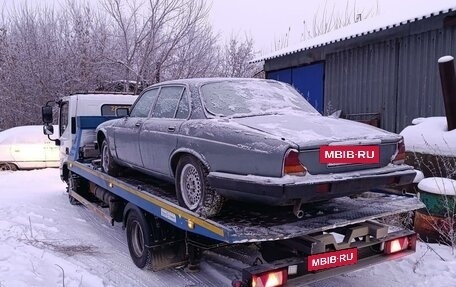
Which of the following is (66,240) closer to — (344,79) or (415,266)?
(415,266)

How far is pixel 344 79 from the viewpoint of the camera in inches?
396

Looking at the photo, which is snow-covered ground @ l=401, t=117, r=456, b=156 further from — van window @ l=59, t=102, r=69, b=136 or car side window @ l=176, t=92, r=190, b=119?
van window @ l=59, t=102, r=69, b=136

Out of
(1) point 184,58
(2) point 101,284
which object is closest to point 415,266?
(2) point 101,284

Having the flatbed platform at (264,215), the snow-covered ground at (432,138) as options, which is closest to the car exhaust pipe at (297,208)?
the flatbed platform at (264,215)

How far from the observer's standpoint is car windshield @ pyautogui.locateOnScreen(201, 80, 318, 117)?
13.2 ft

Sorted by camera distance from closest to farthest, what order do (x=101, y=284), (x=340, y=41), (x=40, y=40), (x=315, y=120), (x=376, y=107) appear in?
(x=315, y=120) → (x=101, y=284) → (x=376, y=107) → (x=340, y=41) → (x=40, y=40)

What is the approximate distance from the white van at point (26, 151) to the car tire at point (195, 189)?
10.6 m

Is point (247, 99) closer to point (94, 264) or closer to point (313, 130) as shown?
point (313, 130)

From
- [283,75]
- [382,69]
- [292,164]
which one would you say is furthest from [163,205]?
[283,75]

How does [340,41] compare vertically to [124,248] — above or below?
above

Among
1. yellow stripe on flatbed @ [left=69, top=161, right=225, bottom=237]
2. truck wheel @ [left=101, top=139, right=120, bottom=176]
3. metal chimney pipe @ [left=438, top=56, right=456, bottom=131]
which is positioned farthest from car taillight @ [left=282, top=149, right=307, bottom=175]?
truck wheel @ [left=101, top=139, right=120, bottom=176]

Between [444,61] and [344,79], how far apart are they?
4.79 metres

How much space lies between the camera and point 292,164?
10.1ft

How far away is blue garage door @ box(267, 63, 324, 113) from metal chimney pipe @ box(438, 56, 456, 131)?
546 cm
